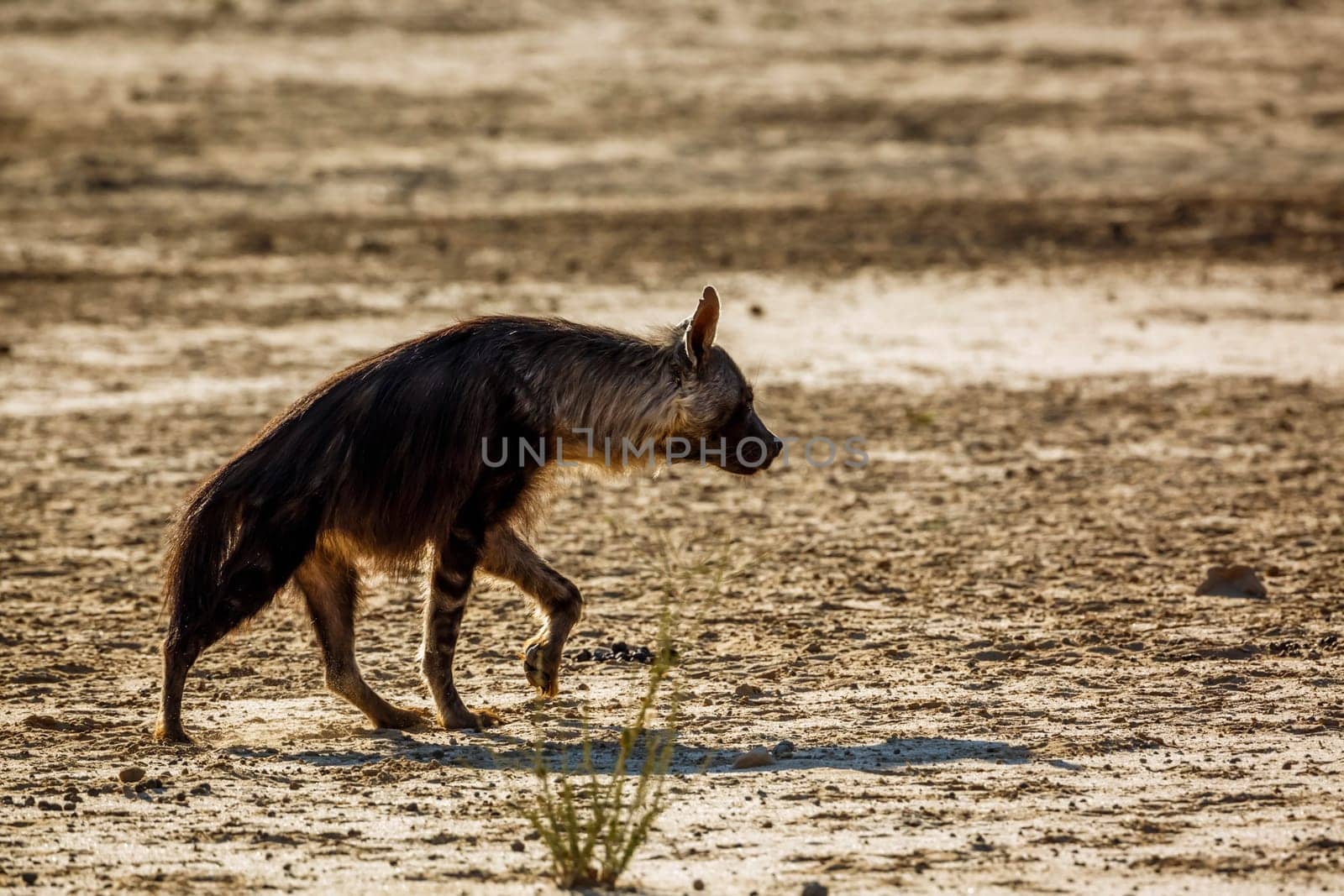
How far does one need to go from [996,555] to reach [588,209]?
10.6 metres

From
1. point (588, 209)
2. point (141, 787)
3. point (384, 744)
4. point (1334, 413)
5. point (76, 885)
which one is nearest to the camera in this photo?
point (76, 885)

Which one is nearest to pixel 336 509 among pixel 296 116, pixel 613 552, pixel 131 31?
pixel 613 552

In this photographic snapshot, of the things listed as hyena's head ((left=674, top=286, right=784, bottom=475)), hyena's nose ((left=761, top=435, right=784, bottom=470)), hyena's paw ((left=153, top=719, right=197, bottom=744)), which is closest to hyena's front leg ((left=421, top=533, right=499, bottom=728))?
hyena's paw ((left=153, top=719, right=197, bottom=744))

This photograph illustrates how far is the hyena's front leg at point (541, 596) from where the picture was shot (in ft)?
22.7

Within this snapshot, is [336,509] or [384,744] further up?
[336,509]

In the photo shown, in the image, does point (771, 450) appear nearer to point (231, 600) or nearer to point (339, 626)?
point (339, 626)

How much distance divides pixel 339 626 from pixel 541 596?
74 centimetres

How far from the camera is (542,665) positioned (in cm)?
691

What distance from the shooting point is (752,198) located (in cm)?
1931

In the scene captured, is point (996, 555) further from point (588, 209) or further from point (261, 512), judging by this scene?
point (588, 209)

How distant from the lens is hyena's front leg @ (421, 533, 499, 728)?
6.68 m

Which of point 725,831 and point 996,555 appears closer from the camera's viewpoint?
point 725,831

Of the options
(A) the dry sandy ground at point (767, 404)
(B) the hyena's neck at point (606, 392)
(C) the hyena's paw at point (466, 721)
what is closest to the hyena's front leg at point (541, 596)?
(A) the dry sandy ground at point (767, 404)

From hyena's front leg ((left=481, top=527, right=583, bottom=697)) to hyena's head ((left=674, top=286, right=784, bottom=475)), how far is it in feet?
2.36
